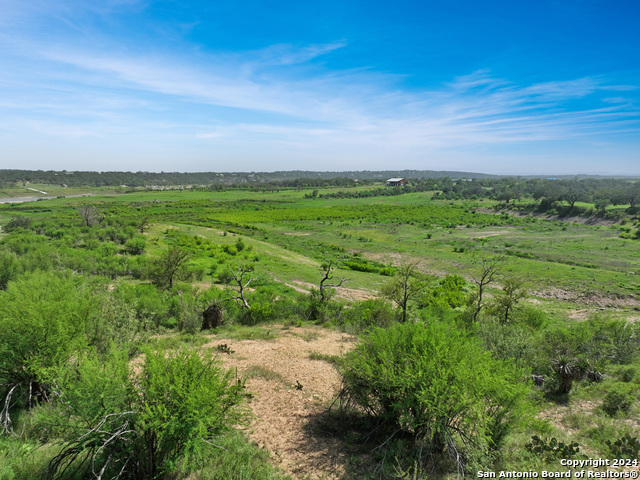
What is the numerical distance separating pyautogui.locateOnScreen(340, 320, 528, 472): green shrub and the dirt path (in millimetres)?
1588

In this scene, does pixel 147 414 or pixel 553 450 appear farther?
pixel 553 450

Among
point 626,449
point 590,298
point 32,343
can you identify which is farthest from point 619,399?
point 590,298

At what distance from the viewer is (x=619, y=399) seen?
9266 millimetres

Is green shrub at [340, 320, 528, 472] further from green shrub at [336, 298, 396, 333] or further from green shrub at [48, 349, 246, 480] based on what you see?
green shrub at [336, 298, 396, 333]

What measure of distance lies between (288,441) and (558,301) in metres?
31.2

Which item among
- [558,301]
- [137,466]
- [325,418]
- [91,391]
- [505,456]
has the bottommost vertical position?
[558,301]

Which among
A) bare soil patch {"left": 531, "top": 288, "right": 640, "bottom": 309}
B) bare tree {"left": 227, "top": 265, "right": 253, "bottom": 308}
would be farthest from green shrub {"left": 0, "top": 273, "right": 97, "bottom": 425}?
bare soil patch {"left": 531, "top": 288, "right": 640, "bottom": 309}

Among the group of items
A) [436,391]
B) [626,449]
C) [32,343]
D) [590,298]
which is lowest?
[590,298]

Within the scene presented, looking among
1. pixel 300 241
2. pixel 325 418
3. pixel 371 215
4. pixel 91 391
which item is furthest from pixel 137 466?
pixel 371 215

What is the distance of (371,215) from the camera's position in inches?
3674

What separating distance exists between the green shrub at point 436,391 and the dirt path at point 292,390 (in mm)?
1588

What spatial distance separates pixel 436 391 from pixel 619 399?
24.5 ft

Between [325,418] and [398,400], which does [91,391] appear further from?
[398,400]

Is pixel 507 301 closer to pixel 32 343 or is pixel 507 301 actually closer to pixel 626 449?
pixel 626 449
